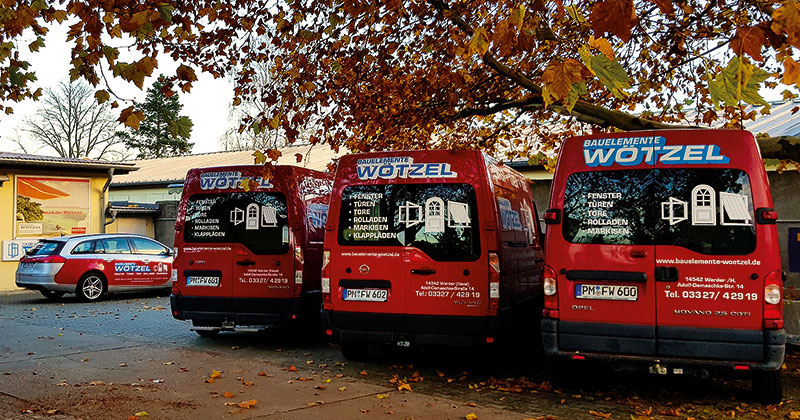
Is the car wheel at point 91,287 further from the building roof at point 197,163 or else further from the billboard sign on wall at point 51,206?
the building roof at point 197,163

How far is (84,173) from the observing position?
21.9 meters

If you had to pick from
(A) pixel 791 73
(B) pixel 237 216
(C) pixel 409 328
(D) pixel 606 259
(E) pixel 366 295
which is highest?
(A) pixel 791 73

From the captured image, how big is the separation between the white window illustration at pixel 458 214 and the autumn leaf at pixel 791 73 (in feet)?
14.1

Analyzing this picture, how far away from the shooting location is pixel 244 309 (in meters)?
9.68

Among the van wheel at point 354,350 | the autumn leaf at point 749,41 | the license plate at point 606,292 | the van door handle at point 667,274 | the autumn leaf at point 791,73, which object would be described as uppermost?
the autumn leaf at point 749,41

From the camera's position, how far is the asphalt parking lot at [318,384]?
249 inches

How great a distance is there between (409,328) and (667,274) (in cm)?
281

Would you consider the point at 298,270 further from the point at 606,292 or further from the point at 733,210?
the point at 733,210

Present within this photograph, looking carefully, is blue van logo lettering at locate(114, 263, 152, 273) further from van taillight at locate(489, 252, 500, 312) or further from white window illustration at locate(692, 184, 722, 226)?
white window illustration at locate(692, 184, 722, 226)

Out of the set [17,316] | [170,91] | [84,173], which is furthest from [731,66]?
[84,173]

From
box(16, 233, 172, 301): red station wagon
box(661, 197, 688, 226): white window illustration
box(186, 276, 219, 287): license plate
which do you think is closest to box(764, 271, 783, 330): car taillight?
box(661, 197, 688, 226): white window illustration

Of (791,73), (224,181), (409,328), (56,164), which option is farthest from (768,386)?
(56,164)

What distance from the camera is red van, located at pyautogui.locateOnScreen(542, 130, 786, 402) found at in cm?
601

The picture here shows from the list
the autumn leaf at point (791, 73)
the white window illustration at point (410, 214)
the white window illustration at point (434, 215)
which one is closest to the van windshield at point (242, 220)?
the white window illustration at point (410, 214)
